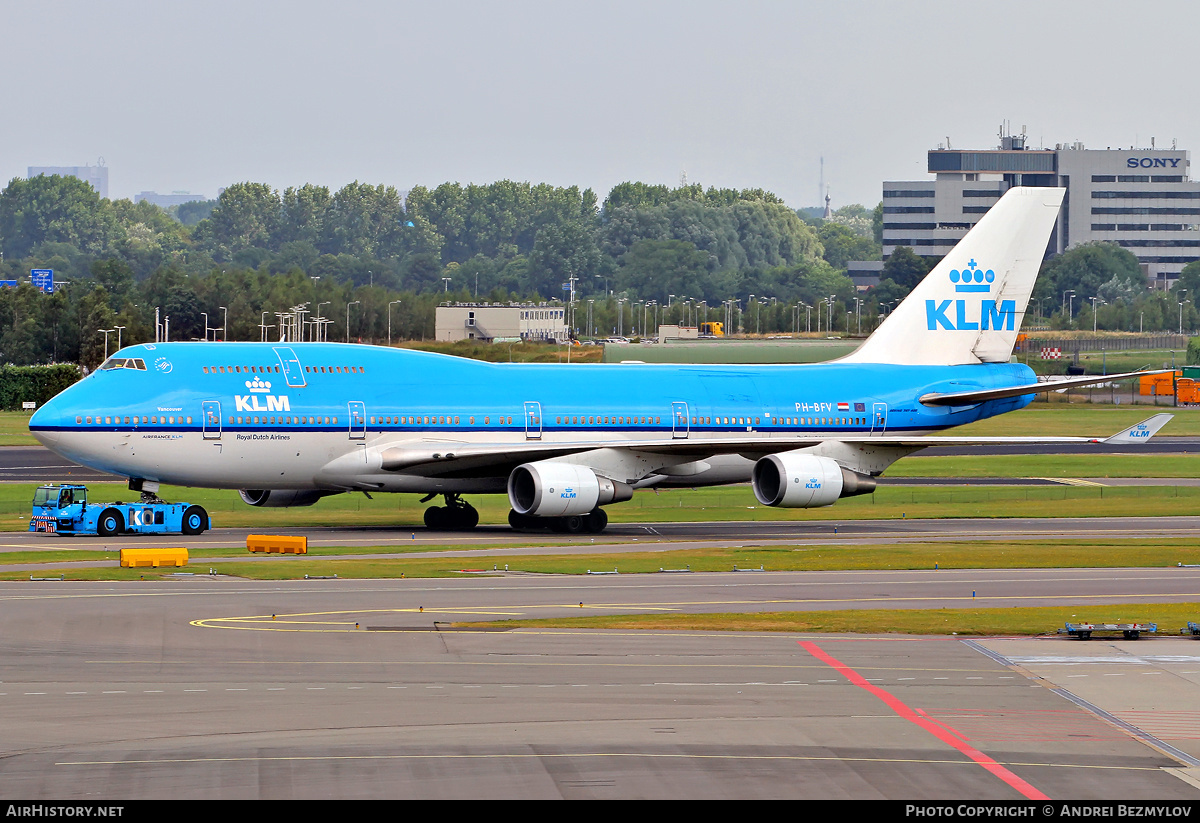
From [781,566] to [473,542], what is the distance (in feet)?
35.8

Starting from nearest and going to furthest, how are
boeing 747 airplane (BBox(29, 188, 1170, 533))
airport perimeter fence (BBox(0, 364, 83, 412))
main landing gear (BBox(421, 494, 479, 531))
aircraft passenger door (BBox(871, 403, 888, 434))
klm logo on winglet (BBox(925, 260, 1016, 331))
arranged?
boeing 747 airplane (BBox(29, 188, 1170, 533)) → main landing gear (BBox(421, 494, 479, 531)) → aircraft passenger door (BBox(871, 403, 888, 434)) → klm logo on winglet (BBox(925, 260, 1016, 331)) → airport perimeter fence (BBox(0, 364, 83, 412))

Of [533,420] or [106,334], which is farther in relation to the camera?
[106,334]

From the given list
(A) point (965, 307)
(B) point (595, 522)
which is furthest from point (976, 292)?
(B) point (595, 522)

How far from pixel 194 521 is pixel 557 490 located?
11631mm

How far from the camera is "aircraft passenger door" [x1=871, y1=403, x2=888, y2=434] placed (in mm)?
58969

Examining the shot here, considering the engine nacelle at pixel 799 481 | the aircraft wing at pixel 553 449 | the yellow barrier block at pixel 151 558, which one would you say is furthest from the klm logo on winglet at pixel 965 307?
the yellow barrier block at pixel 151 558

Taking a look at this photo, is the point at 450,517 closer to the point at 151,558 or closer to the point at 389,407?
the point at 389,407

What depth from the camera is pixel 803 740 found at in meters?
21.9

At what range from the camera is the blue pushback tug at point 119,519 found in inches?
1946

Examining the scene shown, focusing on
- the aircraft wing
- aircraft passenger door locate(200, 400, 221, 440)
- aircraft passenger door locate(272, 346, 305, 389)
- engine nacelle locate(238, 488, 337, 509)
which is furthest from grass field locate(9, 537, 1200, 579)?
engine nacelle locate(238, 488, 337, 509)

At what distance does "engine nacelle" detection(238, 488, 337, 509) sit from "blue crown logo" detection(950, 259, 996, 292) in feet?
85.3

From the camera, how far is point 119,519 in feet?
163

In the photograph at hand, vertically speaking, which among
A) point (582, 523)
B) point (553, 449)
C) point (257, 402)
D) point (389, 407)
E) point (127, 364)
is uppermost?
point (127, 364)

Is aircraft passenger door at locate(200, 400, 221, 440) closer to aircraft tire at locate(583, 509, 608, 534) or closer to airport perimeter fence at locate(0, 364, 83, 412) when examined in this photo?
aircraft tire at locate(583, 509, 608, 534)
